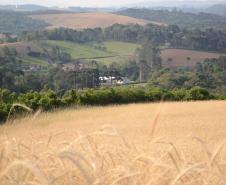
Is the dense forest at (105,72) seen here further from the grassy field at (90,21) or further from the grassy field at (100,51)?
the grassy field at (90,21)

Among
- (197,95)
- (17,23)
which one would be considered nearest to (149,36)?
(17,23)

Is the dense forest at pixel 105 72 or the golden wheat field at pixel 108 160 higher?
the golden wheat field at pixel 108 160

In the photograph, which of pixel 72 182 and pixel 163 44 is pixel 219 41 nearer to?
pixel 163 44

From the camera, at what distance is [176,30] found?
111m

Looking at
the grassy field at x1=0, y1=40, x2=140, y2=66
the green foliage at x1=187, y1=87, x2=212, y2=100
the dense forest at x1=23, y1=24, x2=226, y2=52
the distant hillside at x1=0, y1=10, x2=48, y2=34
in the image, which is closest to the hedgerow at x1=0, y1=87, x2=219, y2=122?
the green foliage at x1=187, y1=87, x2=212, y2=100

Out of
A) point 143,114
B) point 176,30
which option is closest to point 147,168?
point 143,114

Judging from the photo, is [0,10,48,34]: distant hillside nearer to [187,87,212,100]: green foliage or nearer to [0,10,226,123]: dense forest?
[0,10,226,123]: dense forest

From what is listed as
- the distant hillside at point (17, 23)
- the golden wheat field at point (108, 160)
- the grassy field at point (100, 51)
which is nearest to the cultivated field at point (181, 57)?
the grassy field at point (100, 51)

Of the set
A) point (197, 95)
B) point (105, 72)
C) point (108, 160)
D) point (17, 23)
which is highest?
point (108, 160)

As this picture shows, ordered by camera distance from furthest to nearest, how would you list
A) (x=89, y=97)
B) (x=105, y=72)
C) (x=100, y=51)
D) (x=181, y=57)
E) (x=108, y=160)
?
1. (x=100, y=51)
2. (x=181, y=57)
3. (x=105, y=72)
4. (x=89, y=97)
5. (x=108, y=160)

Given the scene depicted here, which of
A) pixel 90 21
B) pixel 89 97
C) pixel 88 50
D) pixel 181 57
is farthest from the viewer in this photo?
pixel 90 21

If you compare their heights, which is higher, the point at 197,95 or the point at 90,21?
the point at 197,95

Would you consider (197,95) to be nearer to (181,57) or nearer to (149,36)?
(181,57)

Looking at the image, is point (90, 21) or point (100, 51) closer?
point (100, 51)
